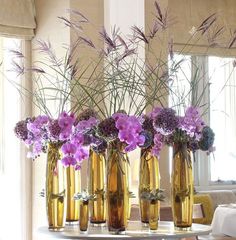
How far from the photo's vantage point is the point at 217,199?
22.7ft

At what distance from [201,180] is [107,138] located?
215 inches

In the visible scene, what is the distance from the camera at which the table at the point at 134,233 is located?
6.51 ft

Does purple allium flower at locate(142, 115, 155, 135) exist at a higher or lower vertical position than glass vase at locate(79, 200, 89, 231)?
higher

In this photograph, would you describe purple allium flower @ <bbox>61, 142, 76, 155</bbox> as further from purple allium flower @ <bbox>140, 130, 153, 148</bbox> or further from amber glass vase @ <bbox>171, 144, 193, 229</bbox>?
amber glass vase @ <bbox>171, 144, 193, 229</bbox>

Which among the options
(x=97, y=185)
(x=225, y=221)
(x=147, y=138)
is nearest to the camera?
(x=147, y=138)

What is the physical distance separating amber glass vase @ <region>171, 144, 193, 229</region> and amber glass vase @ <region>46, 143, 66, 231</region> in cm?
44

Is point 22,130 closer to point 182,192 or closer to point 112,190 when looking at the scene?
point 112,190

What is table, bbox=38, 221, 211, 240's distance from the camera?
198cm

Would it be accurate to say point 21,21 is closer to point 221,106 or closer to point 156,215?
point 221,106

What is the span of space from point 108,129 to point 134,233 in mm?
383

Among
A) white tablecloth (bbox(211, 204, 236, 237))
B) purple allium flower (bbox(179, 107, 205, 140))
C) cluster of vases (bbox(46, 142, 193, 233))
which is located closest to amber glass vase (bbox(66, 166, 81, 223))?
cluster of vases (bbox(46, 142, 193, 233))

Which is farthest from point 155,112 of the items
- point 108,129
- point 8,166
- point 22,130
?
point 8,166

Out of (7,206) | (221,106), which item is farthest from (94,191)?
(221,106)

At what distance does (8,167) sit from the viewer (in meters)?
5.94
